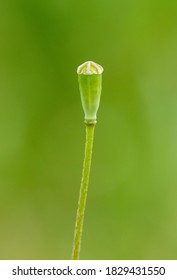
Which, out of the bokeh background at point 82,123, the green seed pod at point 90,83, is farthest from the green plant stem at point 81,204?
the bokeh background at point 82,123

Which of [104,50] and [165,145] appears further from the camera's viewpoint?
[104,50]

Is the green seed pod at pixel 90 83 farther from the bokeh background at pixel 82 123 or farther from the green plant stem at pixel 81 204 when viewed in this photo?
the bokeh background at pixel 82 123

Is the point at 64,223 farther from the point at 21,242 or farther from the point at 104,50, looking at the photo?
the point at 104,50

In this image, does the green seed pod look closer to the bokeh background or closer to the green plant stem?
the green plant stem

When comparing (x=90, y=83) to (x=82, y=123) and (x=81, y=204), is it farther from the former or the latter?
(x=82, y=123)

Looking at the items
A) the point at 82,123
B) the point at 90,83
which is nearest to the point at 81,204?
the point at 90,83

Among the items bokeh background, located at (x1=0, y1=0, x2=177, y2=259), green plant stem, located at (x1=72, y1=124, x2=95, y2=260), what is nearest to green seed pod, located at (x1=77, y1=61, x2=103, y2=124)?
green plant stem, located at (x1=72, y1=124, x2=95, y2=260)
